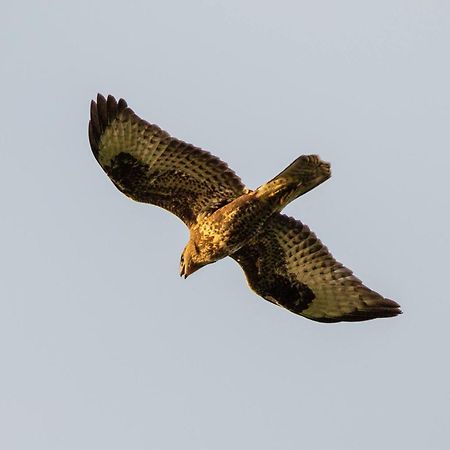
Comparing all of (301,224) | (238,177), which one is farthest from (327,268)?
(238,177)

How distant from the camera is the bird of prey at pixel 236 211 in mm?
15617

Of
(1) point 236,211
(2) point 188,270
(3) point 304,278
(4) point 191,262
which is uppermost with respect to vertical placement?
(1) point 236,211

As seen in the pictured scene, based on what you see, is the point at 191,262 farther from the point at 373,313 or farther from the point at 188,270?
the point at 373,313

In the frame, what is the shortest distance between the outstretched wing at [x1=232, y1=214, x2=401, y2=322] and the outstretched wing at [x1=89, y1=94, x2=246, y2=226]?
37.2 inches

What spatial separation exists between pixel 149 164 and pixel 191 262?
1.47 m

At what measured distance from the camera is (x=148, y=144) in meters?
16.0

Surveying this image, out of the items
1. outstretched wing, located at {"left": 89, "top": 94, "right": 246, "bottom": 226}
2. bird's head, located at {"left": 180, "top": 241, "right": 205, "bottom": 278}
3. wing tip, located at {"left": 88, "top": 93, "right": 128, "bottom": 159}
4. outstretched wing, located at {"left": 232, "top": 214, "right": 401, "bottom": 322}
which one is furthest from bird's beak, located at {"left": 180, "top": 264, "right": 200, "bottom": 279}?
wing tip, located at {"left": 88, "top": 93, "right": 128, "bottom": 159}

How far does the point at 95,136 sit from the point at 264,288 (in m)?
3.12

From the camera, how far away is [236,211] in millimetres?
15586

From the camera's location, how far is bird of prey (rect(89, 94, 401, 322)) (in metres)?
15.6

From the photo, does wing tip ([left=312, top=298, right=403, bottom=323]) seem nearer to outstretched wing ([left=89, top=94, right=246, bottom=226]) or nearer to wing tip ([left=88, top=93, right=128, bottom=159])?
outstretched wing ([left=89, top=94, right=246, bottom=226])

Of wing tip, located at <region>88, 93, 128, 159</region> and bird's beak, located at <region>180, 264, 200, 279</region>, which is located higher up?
wing tip, located at <region>88, 93, 128, 159</region>

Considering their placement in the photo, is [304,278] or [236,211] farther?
[304,278]

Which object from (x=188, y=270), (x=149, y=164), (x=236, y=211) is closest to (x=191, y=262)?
(x=188, y=270)
